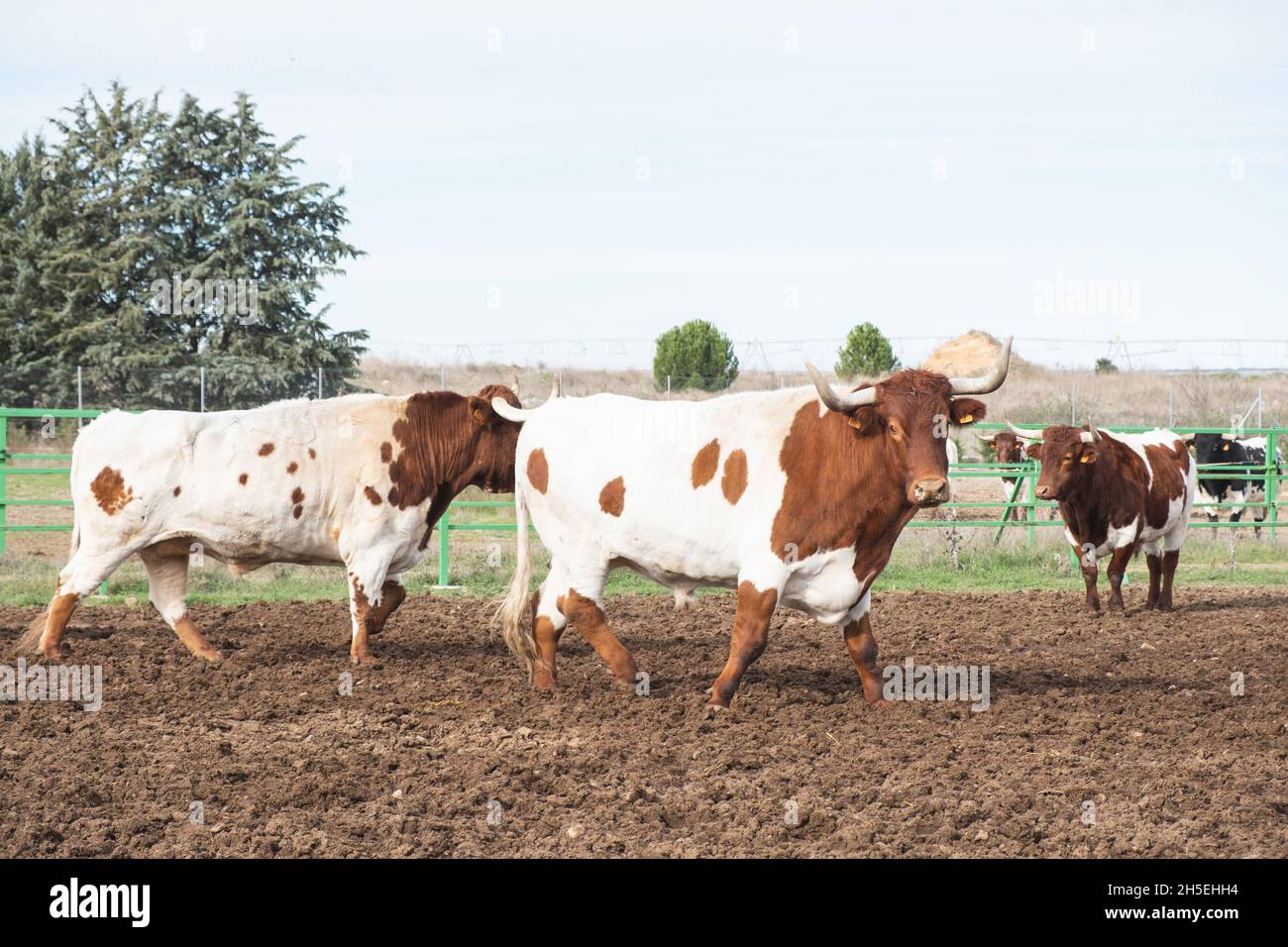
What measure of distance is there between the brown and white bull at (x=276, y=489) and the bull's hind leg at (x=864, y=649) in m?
2.84

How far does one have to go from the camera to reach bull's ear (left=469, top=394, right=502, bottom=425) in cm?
891

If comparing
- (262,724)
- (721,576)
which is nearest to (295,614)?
(262,724)

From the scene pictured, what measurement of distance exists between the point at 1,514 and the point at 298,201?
1402 cm

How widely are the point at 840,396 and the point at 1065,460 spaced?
506 cm

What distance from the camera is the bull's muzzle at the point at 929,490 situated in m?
6.50

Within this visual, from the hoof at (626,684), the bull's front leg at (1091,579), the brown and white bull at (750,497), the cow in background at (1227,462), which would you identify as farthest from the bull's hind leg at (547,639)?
the cow in background at (1227,462)

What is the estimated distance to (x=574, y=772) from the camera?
5867mm

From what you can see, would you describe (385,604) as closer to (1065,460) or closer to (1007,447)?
(1065,460)

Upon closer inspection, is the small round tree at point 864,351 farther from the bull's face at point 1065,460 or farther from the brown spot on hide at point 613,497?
the brown spot on hide at point 613,497

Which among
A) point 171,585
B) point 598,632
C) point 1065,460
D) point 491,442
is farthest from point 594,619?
point 1065,460

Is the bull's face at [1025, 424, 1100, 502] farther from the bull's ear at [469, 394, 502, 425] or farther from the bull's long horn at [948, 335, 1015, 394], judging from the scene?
the bull's ear at [469, 394, 502, 425]

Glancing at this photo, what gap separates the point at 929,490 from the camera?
650 cm

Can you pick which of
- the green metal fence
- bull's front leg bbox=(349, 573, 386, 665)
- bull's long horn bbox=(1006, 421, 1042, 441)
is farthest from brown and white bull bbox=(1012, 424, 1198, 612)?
bull's front leg bbox=(349, 573, 386, 665)

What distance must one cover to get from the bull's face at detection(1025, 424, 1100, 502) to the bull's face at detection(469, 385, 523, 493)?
4.55 meters
